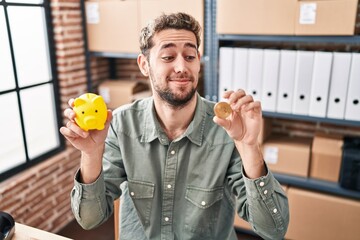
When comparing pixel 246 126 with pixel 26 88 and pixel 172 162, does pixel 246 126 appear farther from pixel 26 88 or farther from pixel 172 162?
pixel 26 88

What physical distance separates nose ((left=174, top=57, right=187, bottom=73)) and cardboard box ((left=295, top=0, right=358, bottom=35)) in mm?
1115

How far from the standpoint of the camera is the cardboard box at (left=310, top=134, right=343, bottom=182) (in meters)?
2.27

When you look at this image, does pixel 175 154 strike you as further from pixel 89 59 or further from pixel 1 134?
pixel 89 59

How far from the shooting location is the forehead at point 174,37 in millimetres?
1312

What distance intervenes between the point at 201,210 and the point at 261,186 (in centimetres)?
30

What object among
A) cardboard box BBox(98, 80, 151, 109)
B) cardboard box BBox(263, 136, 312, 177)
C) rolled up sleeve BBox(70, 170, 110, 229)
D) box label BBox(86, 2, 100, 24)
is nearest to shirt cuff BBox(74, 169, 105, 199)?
rolled up sleeve BBox(70, 170, 110, 229)

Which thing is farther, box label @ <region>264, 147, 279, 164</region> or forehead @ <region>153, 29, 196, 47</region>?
box label @ <region>264, 147, 279, 164</region>

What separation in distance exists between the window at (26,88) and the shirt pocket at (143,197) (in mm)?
1425

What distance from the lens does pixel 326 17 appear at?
200 cm

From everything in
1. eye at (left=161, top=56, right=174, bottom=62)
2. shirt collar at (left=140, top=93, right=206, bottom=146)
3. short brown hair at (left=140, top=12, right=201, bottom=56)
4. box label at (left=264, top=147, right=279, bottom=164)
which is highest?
short brown hair at (left=140, top=12, right=201, bottom=56)

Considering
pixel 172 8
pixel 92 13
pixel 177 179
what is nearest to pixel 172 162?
pixel 177 179

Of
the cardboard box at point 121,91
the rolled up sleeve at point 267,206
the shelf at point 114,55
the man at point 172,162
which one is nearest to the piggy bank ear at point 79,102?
the man at point 172,162

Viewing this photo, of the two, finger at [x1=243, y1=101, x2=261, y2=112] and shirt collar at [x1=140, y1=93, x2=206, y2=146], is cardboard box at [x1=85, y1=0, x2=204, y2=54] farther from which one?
finger at [x1=243, y1=101, x2=261, y2=112]

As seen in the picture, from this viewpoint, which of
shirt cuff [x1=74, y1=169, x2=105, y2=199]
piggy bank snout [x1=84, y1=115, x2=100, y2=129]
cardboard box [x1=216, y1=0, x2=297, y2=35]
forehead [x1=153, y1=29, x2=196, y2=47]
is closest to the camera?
piggy bank snout [x1=84, y1=115, x2=100, y2=129]
